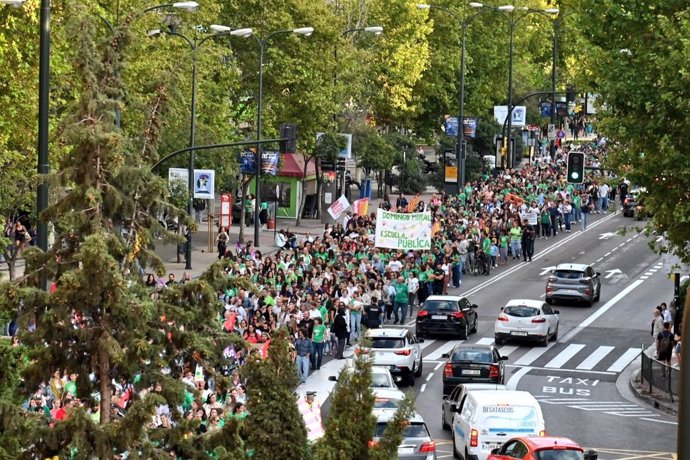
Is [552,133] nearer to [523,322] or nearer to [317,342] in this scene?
[523,322]

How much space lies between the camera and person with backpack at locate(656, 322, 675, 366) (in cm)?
3675

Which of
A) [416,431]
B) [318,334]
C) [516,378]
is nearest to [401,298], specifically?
[516,378]

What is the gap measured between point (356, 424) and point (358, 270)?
101 feet

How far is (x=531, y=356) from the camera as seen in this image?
4138cm

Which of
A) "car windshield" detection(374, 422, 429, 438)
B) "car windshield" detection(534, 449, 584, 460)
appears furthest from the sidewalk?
"car windshield" detection(534, 449, 584, 460)

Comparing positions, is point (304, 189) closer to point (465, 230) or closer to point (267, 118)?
point (267, 118)

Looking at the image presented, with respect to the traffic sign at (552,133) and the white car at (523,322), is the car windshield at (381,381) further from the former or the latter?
the traffic sign at (552,133)

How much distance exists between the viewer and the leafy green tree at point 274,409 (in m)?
14.2

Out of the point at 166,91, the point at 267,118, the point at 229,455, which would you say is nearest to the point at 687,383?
the point at 229,455

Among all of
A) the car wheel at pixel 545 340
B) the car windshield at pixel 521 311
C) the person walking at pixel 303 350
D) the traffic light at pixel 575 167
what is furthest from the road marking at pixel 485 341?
the person walking at pixel 303 350

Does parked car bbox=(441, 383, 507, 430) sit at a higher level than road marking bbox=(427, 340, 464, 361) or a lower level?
higher

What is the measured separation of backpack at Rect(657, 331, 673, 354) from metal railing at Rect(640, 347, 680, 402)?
523mm

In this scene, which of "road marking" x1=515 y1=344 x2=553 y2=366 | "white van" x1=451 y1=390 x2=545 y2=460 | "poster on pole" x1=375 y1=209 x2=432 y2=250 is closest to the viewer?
"white van" x1=451 y1=390 x2=545 y2=460

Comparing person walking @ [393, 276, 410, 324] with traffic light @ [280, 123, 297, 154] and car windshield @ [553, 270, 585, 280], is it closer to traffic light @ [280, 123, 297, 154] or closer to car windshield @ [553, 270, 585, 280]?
traffic light @ [280, 123, 297, 154]
